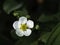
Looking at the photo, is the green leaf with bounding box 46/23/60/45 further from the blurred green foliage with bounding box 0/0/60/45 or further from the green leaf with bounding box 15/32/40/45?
the green leaf with bounding box 15/32/40/45

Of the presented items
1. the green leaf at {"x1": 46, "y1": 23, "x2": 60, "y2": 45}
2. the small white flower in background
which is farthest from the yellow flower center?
the green leaf at {"x1": 46, "y1": 23, "x2": 60, "y2": 45}

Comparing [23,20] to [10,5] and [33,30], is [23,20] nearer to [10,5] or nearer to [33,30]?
[33,30]

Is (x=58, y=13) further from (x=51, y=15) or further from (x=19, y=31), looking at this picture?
(x=19, y=31)

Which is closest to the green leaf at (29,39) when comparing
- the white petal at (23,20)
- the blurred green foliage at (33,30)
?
the blurred green foliage at (33,30)

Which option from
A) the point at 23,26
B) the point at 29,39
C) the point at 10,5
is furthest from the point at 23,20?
the point at 10,5

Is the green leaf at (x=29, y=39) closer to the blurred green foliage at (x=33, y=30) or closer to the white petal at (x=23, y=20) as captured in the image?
the blurred green foliage at (x=33, y=30)
